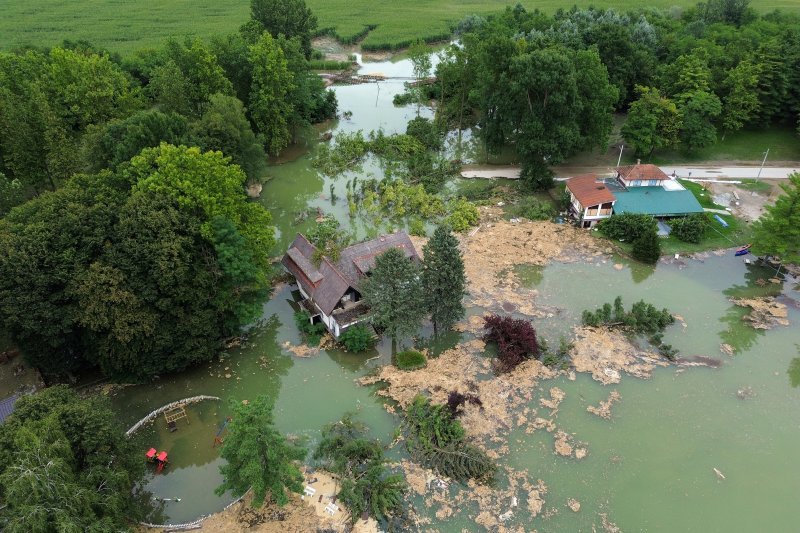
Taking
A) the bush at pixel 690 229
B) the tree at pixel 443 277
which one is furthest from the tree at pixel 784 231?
the tree at pixel 443 277

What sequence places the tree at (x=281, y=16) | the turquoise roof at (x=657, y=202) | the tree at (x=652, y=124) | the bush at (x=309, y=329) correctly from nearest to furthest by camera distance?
the bush at (x=309, y=329) < the turquoise roof at (x=657, y=202) < the tree at (x=652, y=124) < the tree at (x=281, y=16)

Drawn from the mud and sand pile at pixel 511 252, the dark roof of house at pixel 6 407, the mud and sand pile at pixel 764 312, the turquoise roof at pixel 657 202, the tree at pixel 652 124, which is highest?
the tree at pixel 652 124

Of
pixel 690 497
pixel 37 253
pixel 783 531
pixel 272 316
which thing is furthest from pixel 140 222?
pixel 783 531

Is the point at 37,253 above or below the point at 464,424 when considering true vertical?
above

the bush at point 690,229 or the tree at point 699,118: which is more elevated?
the tree at point 699,118

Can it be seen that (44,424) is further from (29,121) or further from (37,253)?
(29,121)

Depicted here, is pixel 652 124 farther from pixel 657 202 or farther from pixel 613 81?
pixel 613 81

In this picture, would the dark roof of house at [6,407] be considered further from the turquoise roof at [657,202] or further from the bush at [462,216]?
the turquoise roof at [657,202]
